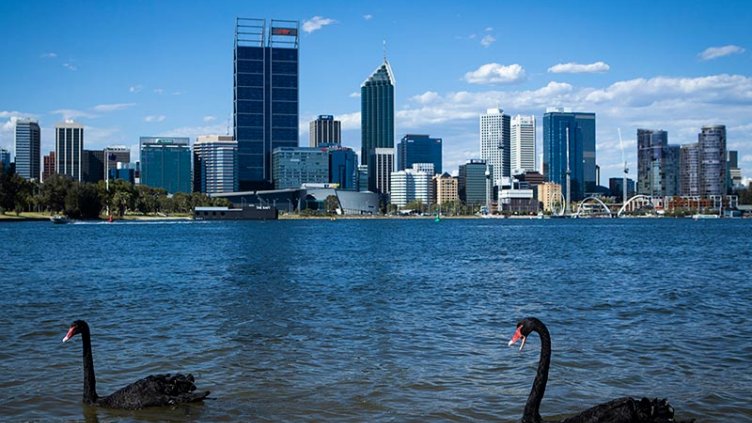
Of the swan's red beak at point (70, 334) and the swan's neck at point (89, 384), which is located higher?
the swan's red beak at point (70, 334)

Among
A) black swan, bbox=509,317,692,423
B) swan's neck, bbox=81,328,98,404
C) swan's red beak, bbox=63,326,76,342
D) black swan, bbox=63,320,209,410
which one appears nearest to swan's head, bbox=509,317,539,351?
black swan, bbox=509,317,692,423

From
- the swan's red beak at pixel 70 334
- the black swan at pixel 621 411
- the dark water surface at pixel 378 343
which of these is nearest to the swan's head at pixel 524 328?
the black swan at pixel 621 411

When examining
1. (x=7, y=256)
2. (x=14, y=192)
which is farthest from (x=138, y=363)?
(x=14, y=192)

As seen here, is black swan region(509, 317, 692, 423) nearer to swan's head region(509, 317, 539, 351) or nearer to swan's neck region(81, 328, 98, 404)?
swan's head region(509, 317, 539, 351)

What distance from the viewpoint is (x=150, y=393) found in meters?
14.2

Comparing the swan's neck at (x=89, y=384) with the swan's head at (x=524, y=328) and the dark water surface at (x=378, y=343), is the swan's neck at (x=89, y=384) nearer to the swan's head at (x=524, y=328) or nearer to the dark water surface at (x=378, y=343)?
the dark water surface at (x=378, y=343)

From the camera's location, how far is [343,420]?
13.8 meters

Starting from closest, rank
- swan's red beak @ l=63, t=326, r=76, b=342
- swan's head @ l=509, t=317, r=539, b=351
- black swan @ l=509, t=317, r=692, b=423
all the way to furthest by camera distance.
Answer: black swan @ l=509, t=317, r=692, b=423, swan's head @ l=509, t=317, r=539, b=351, swan's red beak @ l=63, t=326, r=76, b=342

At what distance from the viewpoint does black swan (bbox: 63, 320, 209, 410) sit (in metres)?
14.2

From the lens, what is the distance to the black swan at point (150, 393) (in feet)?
46.7

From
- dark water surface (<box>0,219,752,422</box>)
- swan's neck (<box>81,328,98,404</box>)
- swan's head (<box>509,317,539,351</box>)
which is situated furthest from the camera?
dark water surface (<box>0,219,752,422</box>)

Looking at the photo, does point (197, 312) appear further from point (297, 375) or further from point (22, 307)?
point (297, 375)

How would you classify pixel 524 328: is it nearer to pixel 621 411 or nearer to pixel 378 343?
pixel 621 411

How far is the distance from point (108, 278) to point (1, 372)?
89.5ft
